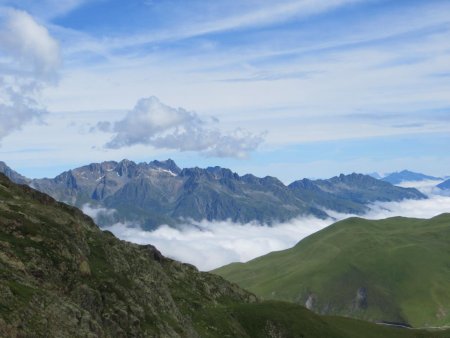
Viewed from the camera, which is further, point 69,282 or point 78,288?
point 69,282

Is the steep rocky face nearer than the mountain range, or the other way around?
the steep rocky face

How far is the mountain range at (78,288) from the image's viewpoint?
231 ft

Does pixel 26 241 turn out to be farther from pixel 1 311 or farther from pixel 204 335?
pixel 204 335

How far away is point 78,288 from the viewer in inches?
3403

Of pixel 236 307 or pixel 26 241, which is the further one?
pixel 236 307

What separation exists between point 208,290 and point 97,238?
69185 millimetres

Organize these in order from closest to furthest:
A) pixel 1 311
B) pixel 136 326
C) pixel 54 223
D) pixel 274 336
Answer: pixel 1 311 < pixel 136 326 < pixel 54 223 < pixel 274 336

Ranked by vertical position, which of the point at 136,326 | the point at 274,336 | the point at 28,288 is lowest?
the point at 274,336

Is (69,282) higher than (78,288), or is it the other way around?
(69,282)

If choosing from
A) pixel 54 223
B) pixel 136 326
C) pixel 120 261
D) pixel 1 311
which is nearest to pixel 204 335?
pixel 120 261

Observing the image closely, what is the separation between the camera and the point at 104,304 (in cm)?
9012

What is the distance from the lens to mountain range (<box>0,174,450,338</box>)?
70.5 metres

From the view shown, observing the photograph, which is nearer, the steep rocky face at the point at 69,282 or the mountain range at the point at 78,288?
the steep rocky face at the point at 69,282

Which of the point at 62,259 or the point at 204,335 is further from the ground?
the point at 62,259
